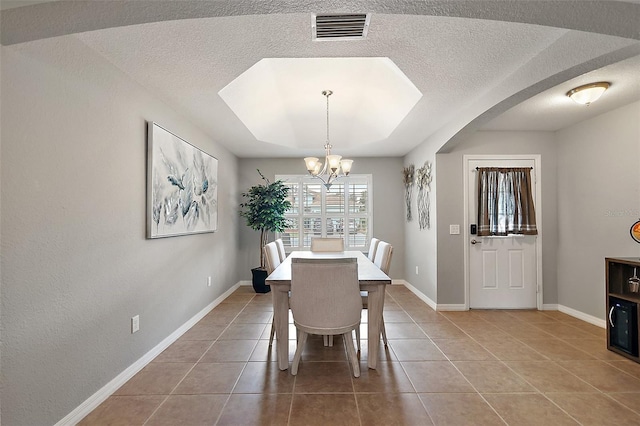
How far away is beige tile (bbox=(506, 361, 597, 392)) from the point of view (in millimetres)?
2146

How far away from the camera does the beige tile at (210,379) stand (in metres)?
2.14

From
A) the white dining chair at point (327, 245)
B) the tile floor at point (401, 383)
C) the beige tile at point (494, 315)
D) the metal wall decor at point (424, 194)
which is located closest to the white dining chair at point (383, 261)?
the tile floor at point (401, 383)

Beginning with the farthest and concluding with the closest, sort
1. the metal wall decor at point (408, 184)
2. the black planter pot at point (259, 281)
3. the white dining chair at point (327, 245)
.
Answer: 1. the metal wall decor at point (408, 184)
2. the black planter pot at point (259, 281)
3. the white dining chair at point (327, 245)

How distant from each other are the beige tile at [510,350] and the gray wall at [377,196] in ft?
8.32

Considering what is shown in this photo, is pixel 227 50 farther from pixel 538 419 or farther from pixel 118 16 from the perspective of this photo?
pixel 538 419

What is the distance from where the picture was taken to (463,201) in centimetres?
398

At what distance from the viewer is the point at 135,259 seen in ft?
7.93

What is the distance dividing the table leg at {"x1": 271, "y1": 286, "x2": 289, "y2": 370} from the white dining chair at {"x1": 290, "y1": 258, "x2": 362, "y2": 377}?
189 millimetres

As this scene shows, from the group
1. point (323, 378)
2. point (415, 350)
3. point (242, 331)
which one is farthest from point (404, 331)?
point (242, 331)

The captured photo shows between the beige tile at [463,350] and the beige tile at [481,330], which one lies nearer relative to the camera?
the beige tile at [463,350]

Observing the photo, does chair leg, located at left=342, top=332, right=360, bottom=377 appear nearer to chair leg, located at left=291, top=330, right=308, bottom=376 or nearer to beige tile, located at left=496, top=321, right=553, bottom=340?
chair leg, located at left=291, top=330, right=308, bottom=376

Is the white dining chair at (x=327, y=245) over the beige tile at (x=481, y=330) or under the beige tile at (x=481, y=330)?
over

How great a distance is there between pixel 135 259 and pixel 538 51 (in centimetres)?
334

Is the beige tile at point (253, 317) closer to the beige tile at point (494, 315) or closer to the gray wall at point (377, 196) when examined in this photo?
the gray wall at point (377, 196)
